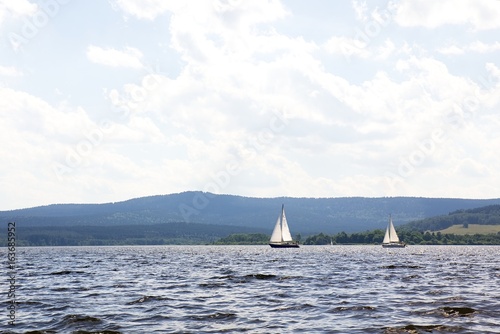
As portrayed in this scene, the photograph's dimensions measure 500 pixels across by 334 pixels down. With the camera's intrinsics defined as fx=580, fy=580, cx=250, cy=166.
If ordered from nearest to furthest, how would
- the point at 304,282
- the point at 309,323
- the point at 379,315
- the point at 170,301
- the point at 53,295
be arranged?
1. the point at 309,323
2. the point at 379,315
3. the point at 170,301
4. the point at 53,295
5. the point at 304,282

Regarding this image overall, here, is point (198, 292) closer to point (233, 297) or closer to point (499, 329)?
point (233, 297)

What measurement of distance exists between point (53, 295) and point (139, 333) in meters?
18.8

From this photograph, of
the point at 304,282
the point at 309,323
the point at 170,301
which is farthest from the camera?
the point at 304,282

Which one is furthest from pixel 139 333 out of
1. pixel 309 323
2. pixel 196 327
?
pixel 309 323

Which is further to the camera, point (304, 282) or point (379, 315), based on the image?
point (304, 282)

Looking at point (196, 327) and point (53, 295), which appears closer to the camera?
point (196, 327)

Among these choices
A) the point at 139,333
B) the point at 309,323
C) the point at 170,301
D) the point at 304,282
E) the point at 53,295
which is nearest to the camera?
the point at 139,333

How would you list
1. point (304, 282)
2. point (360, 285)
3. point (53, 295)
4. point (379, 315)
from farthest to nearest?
point (304, 282)
point (360, 285)
point (53, 295)
point (379, 315)

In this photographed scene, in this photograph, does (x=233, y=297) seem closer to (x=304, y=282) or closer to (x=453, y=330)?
(x=304, y=282)

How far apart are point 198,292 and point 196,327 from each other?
15636mm

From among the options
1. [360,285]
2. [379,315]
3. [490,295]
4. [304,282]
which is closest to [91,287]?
[304,282]

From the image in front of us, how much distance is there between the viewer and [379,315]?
31.7m

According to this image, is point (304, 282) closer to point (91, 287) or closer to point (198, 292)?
point (198, 292)

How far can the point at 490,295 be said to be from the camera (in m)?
40.6
